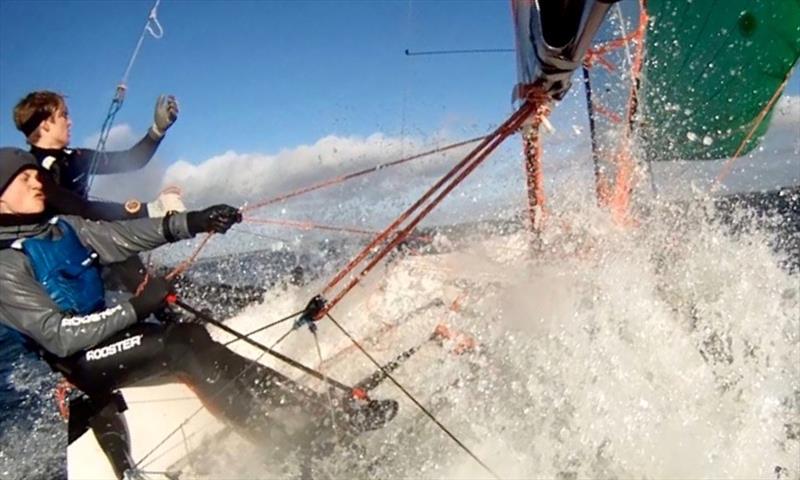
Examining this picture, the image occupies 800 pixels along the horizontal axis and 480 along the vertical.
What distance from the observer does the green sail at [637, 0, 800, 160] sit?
7176 millimetres

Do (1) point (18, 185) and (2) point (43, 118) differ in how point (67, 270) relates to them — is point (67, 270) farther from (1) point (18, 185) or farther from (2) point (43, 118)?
(2) point (43, 118)

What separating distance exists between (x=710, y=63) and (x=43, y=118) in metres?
7.22

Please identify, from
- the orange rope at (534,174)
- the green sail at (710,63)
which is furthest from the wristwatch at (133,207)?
the green sail at (710,63)

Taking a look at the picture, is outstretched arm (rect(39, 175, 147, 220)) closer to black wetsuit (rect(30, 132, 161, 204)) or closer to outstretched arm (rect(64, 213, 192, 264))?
black wetsuit (rect(30, 132, 161, 204))

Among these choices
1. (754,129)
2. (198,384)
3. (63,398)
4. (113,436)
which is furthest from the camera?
(754,129)

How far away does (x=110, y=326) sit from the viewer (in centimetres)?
315

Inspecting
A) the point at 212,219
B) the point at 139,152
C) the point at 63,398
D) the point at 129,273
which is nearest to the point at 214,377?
the point at 212,219

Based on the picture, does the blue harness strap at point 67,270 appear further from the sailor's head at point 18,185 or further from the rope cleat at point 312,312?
the rope cleat at point 312,312

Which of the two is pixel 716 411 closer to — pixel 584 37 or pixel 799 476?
pixel 799 476

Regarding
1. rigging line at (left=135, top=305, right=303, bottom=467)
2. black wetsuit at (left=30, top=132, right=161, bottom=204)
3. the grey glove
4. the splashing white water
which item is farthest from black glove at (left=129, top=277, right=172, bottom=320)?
the grey glove

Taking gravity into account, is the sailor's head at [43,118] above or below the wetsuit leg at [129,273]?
above

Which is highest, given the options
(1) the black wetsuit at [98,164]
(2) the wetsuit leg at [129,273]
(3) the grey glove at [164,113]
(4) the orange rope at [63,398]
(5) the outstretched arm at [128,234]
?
(3) the grey glove at [164,113]

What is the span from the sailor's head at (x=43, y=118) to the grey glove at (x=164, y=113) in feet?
2.69

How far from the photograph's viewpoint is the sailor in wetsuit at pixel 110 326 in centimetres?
305
